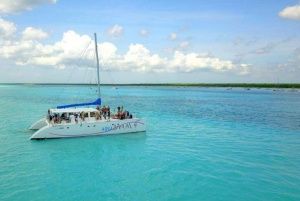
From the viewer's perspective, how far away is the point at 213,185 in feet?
41.6

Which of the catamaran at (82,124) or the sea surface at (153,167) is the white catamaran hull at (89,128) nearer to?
the catamaran at (82,124)

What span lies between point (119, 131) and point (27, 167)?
976 centimetres

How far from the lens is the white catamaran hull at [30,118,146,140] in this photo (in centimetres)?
2083

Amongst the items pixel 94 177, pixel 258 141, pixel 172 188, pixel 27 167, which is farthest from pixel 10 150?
pixel 258 141

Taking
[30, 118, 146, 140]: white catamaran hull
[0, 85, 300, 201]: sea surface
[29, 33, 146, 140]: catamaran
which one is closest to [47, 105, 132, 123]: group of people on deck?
[29, 33, 146, 140]: catamaran

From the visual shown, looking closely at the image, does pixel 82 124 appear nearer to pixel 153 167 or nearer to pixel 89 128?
pixel 89 128

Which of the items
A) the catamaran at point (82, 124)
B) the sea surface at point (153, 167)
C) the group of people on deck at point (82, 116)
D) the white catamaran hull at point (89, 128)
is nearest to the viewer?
the sea surface at point (153, 167)

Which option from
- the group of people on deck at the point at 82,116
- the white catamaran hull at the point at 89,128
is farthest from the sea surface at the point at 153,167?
the group of people on deck at the point at 82,116

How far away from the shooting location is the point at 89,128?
72.0 ft

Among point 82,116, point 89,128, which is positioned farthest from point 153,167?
point 82,116

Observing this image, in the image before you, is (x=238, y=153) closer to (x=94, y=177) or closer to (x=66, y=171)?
(x=94, y=177)

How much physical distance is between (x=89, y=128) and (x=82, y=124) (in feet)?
2.35

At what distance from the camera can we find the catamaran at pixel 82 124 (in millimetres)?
21016

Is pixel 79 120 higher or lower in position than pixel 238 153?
higher
